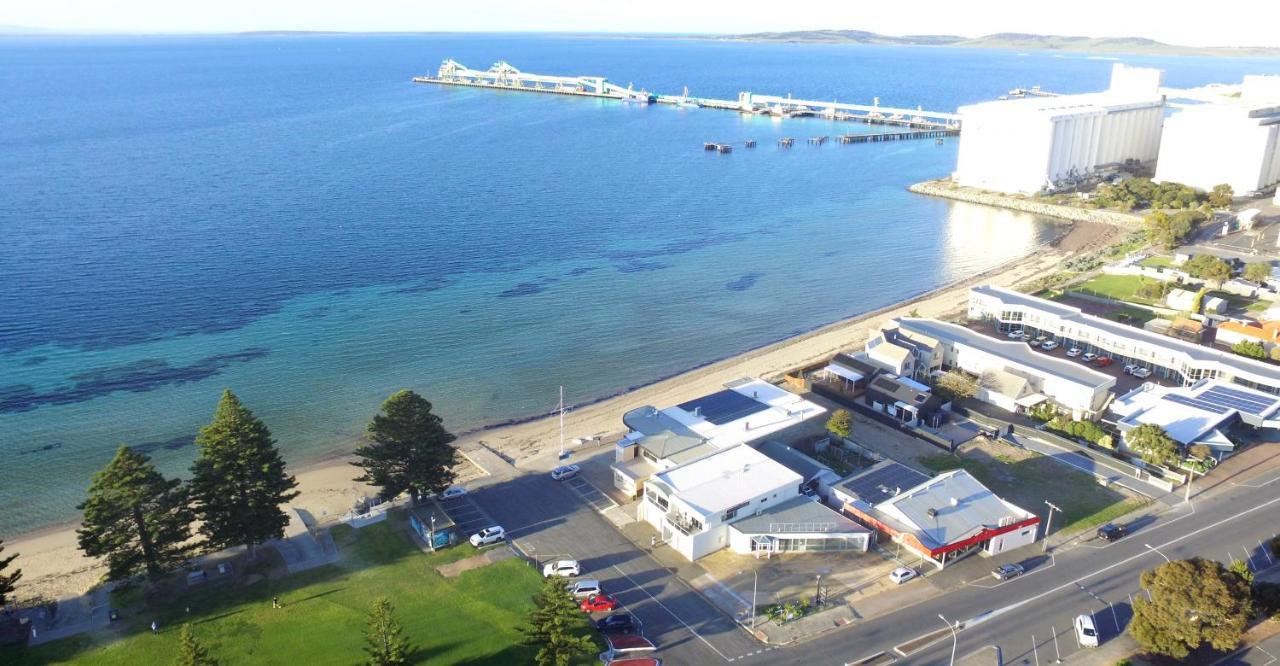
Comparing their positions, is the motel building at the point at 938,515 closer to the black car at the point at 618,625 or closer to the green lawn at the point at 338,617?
the black car at the point at 618,625

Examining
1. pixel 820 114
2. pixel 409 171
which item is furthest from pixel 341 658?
pixel 820 114

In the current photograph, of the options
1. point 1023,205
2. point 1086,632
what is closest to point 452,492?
point 1086,632

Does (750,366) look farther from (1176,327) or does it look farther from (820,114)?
(820,114)

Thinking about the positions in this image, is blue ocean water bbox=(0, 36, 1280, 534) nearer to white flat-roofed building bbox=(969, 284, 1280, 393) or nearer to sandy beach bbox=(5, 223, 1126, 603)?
sandy beach bbox=(5, 223, 1126, 603)

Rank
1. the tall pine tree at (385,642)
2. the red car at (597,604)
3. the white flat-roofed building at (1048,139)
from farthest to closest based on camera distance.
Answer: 1. the white flat-roofed building at (1048,139)
2. the red car at (597,604)
3. the tall pine tree at (385,642)

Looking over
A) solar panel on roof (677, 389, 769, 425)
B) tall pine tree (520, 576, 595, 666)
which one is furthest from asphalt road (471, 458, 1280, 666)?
solar panel on roof (677, 389, 769, 425)

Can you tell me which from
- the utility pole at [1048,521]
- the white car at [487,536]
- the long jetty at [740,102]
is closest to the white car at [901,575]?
the utility pole at [1048,521]
